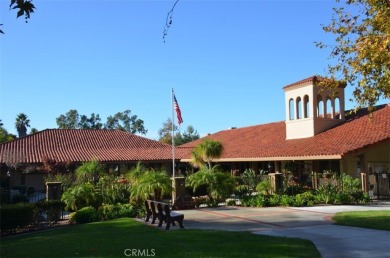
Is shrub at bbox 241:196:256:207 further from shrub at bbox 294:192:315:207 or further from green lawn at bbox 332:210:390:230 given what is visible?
green lawn at bbox 332:210:390:230

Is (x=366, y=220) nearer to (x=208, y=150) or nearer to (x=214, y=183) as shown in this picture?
(x=214, y=183)

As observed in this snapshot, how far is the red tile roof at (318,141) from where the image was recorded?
22469 mm

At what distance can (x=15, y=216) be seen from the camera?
14.4m

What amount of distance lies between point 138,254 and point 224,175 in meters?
11.5

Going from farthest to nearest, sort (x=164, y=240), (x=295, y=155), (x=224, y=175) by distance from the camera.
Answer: (x=295, y=155), (x=224, y=175), (x=164, y=240)

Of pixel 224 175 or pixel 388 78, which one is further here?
pixel 224 175

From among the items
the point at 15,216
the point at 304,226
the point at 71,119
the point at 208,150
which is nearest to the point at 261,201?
the point at 208,150

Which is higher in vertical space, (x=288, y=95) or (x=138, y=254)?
(x=288, y=95)

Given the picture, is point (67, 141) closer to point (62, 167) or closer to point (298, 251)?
point (62, 167)

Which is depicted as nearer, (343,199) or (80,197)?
(80,197)

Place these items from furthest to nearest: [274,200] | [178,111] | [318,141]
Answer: [318,141], [178,111], [274,200]

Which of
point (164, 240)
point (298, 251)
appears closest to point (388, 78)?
point (298, 251)

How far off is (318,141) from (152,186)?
13.0m

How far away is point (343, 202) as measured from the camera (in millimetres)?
19219
